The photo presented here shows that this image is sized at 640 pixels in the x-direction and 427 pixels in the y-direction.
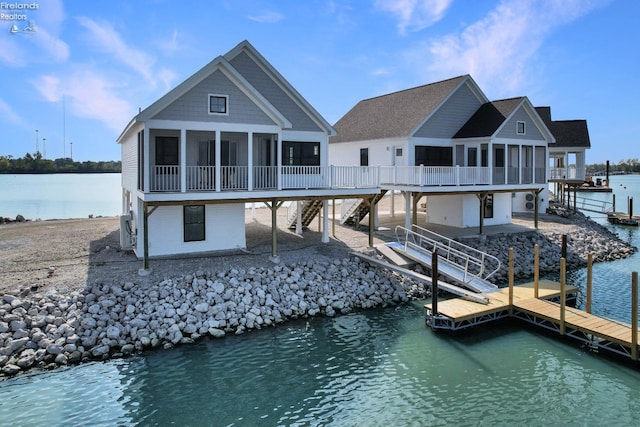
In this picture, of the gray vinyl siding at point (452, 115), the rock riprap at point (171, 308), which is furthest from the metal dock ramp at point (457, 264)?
the gray vinyl siding at point (452, 115)

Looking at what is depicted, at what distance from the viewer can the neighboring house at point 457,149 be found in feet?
78.8

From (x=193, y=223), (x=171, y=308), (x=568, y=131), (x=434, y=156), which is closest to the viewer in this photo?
(x=171, y=308)

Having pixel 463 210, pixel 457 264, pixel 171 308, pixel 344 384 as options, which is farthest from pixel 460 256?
pixel 171 308

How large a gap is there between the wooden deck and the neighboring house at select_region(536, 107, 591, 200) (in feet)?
65.1

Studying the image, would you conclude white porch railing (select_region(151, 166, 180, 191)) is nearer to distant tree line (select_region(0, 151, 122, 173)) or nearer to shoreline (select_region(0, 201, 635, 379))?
shoreline (select_region(0, 201, 635, 379))

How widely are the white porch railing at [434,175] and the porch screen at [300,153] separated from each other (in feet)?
13.6

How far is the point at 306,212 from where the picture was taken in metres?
25.1

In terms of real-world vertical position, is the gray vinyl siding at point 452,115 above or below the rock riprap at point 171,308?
above

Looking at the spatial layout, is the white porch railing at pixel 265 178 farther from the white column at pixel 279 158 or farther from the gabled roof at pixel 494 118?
the gabled roof at pixel 494 118

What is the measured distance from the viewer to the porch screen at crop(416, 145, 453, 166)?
25391 millimetres

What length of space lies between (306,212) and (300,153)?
14.7 feet

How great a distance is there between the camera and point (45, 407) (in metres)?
10.1

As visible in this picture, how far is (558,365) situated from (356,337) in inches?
219

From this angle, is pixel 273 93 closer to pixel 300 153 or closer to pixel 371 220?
pixel 300 153
